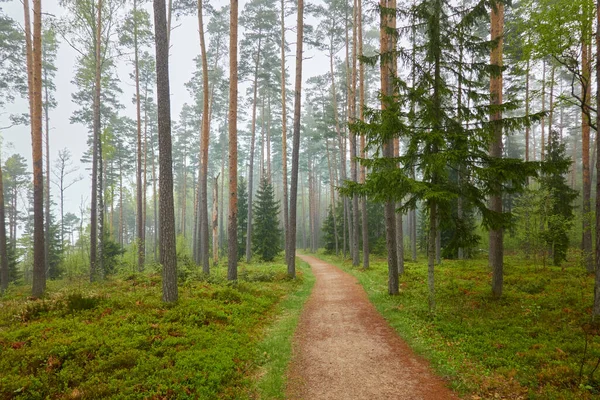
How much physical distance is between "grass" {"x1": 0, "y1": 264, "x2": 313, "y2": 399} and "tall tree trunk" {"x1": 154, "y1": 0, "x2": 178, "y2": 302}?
3.96 feet

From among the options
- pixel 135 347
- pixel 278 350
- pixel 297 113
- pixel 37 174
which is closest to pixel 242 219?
pixel 297 113

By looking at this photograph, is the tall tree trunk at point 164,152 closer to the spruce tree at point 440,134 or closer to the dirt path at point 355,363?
the dirt path at point 355,363

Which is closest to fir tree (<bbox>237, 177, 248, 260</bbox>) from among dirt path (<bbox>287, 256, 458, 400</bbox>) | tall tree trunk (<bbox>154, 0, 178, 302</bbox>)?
dirt path (<bbox>287, 256, 458, 400</bbox>)

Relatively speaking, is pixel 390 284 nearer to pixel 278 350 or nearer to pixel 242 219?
pixel 278 350

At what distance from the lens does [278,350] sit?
21.1ft

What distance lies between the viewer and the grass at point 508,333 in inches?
184

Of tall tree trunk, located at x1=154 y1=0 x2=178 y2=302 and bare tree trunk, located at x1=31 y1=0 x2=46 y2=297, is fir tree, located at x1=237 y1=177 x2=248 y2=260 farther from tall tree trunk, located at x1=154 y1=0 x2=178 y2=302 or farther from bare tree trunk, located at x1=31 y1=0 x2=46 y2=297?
tall tree trunk, located at x1=154 y1=0 x2=178 y2=302

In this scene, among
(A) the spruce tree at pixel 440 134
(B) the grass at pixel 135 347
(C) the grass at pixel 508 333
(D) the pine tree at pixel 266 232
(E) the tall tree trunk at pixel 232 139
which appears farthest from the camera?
(D) the pine tree at pixel 266 232

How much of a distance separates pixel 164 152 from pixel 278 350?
21.0ft

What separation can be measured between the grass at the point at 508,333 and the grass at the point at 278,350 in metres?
3.03

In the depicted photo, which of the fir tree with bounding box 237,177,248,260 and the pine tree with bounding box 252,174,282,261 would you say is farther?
the fir tree with bounding box 237,177,248,260

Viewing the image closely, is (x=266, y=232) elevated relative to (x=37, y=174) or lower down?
lower down

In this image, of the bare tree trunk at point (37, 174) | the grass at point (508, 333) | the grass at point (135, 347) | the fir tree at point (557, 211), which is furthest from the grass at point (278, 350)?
the fir tree at point (557, 211)

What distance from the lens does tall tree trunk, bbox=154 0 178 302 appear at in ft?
26.0
